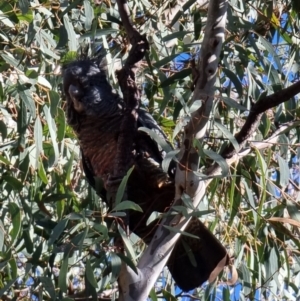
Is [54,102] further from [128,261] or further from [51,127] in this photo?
[128,261]

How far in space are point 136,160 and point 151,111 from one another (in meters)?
0.44

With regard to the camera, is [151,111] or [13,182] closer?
[13,182]

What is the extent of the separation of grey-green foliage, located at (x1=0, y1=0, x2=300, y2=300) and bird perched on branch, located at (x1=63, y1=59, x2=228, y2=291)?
8 cm

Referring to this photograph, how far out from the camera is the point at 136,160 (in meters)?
2.41

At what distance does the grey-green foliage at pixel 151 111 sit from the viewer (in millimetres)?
2146

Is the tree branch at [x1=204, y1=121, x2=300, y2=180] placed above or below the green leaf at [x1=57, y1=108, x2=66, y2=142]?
below

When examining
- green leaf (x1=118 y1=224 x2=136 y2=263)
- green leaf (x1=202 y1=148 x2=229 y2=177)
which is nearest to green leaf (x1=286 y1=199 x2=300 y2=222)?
green leaf (x1=202 y1=148 x2=229 y2=177)

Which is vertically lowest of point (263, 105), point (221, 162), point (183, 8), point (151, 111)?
point (221, 162)

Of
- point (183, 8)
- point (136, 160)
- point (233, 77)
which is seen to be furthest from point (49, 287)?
point (183, 8)

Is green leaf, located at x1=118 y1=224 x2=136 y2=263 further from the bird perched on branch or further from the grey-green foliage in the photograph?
the bird perched on branch

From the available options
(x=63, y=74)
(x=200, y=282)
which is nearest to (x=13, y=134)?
(x=63, y=74)

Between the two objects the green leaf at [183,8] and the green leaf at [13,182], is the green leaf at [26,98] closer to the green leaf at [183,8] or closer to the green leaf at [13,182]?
the green leaf at [13,182]

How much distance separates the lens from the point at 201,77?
192cm

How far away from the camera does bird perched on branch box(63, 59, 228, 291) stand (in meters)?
2.30
